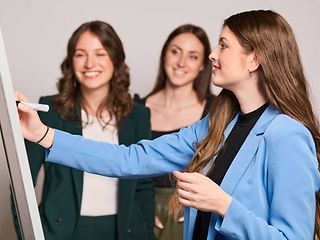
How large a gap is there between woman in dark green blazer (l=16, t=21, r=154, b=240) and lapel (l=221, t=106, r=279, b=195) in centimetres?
92

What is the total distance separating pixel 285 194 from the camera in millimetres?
1260

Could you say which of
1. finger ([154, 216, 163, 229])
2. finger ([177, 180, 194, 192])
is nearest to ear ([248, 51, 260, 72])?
finger ([177, 180, 194, 192])

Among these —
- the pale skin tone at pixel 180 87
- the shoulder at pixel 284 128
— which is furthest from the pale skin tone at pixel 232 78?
the pale skin tone at pixel 180 87

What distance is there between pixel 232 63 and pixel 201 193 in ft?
1.16

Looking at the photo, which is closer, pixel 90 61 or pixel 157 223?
pixel 90 61

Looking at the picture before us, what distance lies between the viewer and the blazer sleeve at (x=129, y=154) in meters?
1.52

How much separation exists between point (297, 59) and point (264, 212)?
0.36 meters

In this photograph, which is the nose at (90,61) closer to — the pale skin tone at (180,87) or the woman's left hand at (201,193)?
the pale skin tone at (180,87)

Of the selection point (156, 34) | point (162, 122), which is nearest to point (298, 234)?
point (162, 122)

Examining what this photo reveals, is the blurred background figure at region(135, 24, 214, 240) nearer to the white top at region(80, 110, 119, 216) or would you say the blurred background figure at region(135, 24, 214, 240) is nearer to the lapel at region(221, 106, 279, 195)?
the white top at region(80, 110, 119, 216)

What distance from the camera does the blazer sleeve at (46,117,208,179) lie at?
1.52 m

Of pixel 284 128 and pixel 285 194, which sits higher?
pixel 284 128

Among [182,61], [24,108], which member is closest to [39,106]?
[24,108]

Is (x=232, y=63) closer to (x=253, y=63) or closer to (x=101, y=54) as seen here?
(x=253, y=63)
